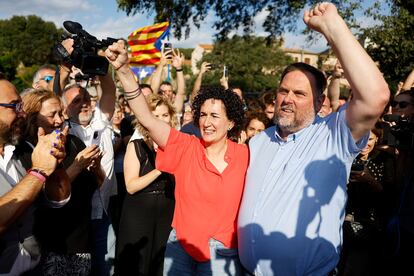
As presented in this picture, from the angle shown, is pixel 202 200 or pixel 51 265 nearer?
pixel 202 200

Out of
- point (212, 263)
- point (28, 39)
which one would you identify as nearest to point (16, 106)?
point (212, 263)

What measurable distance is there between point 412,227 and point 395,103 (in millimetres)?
1780

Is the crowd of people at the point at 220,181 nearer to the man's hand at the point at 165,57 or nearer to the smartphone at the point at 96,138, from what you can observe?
the smartphone at the point at 96,138

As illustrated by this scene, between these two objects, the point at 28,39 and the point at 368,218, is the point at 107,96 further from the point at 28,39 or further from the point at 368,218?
the point at 28,39

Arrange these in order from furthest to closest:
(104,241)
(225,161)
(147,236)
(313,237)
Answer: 1. (104,241)
2. (147,236)
3. (225,161)
4. (313,237)

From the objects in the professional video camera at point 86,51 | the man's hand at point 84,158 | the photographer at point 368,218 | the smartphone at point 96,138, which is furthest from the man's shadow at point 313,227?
the smartphone at point 96,138

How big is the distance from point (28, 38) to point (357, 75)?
62592mm

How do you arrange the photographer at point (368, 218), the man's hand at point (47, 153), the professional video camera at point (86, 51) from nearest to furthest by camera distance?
1. the man's hand at point (47, 153)
2. the professional video camera at point (86, 51)
3. the photographer at point (368, 218)

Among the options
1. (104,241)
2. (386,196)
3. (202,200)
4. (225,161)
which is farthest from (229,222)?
(104,241)

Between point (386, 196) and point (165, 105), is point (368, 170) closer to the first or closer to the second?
point (386, 196)

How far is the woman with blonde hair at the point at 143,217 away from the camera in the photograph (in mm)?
3701

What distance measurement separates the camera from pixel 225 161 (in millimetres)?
2830

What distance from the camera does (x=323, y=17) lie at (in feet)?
6.45

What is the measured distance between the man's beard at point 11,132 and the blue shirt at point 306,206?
157cm
